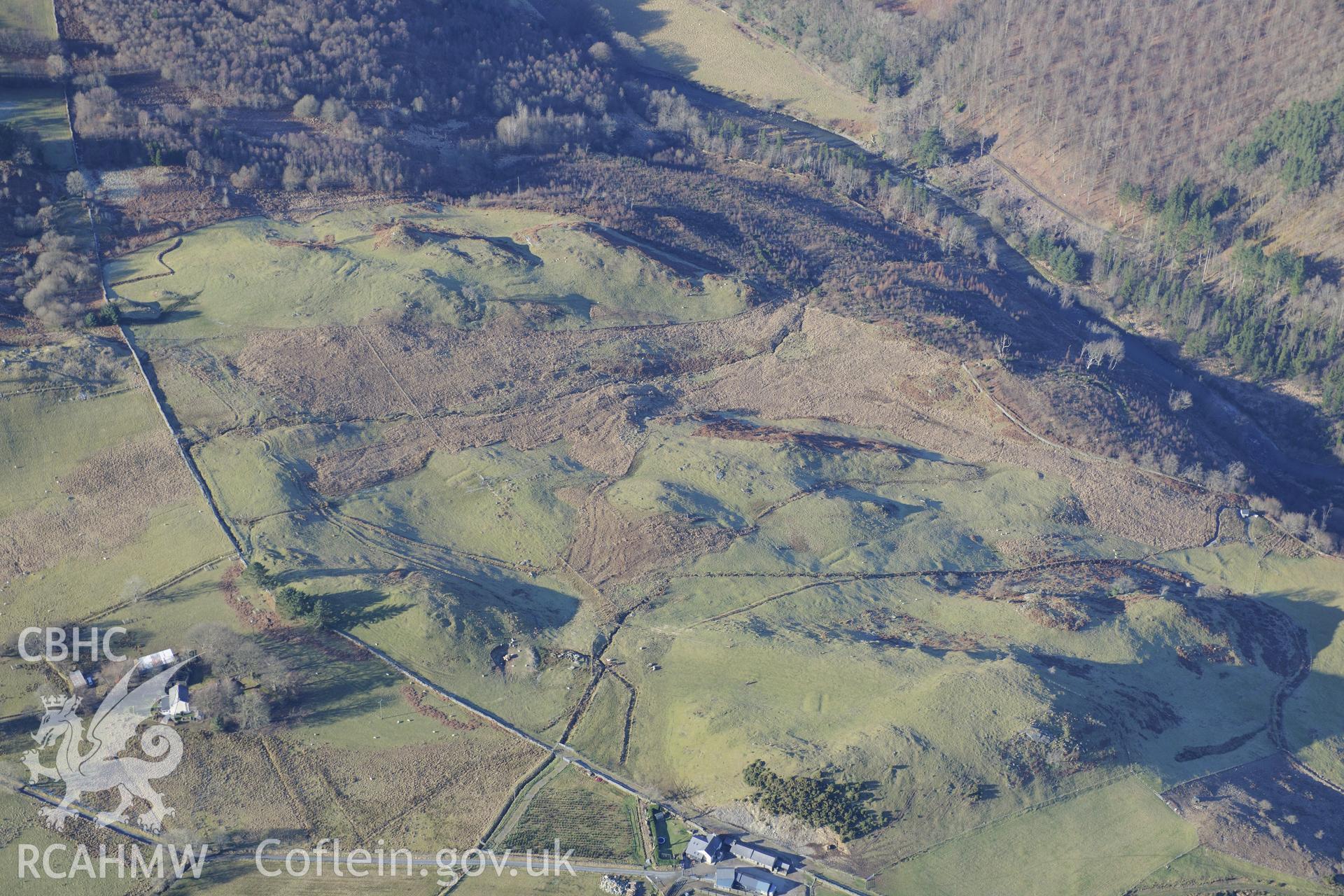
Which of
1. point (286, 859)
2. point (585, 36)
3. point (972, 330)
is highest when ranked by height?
point (585, 36)

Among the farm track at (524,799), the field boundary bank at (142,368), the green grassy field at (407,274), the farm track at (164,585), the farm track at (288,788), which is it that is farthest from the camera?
the green grassy field at (407,274)

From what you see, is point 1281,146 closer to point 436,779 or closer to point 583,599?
point 583,599

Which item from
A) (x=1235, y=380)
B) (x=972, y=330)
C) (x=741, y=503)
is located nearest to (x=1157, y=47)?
(x=1235, y=380)

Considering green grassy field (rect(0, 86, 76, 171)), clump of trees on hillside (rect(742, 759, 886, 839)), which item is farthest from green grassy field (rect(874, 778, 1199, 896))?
green grassy field (rect(0, 86, 76, 171))

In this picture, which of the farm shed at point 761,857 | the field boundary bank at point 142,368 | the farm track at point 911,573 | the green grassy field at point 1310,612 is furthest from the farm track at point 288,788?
the green grassy field at point 1310,612

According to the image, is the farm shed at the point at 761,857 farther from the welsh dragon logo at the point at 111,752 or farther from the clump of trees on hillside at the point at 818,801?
the welsh dragon logo at the point at 111,752

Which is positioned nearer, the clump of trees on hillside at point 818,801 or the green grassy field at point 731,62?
the clump of trees on hillside at point 818,801

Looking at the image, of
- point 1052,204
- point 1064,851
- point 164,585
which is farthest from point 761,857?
point 1052,204

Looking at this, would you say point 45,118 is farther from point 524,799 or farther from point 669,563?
point 524,799
